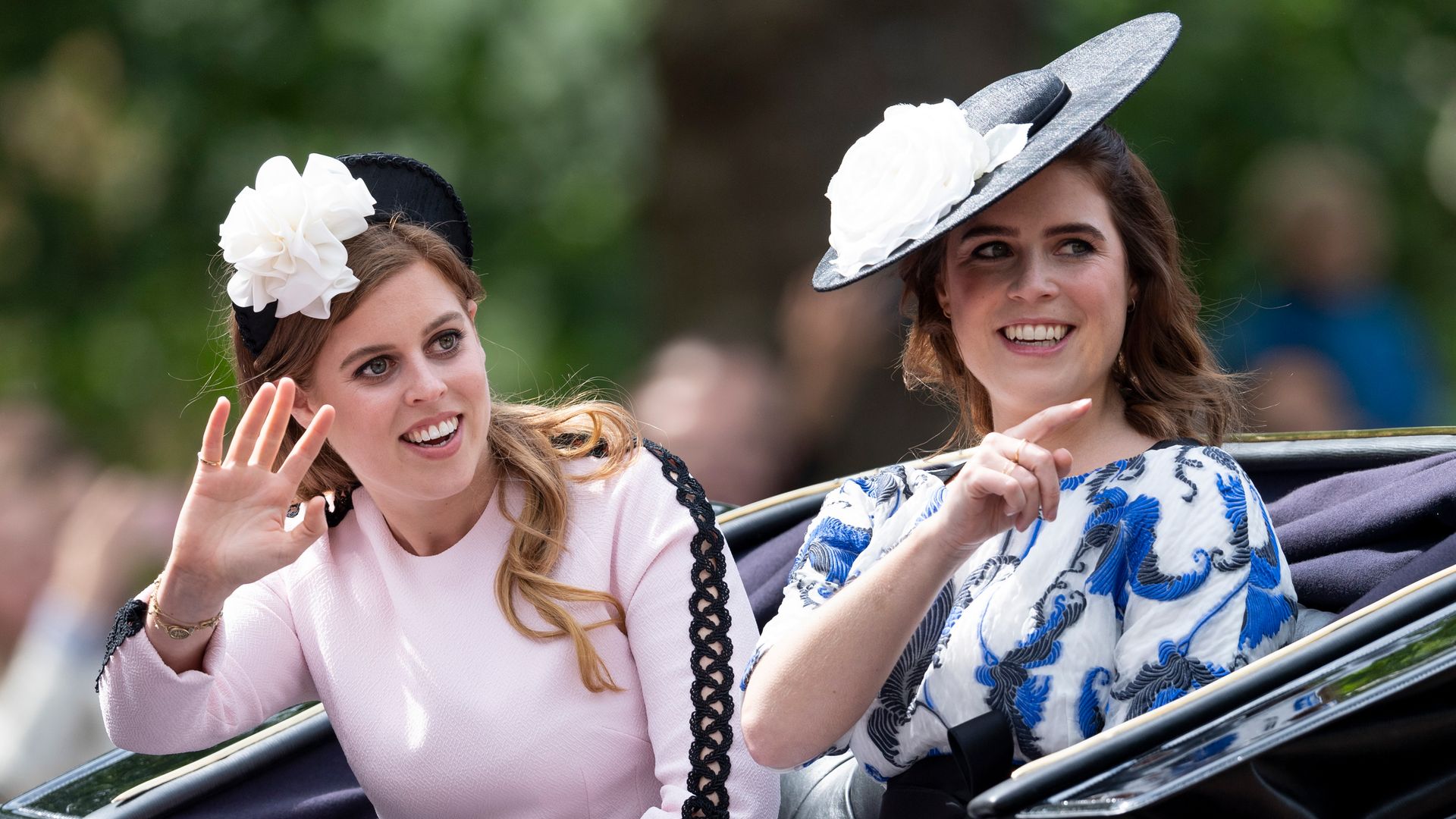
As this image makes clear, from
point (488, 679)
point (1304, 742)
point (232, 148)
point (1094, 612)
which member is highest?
point (232, 148)

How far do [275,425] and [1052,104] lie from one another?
3.70 ft

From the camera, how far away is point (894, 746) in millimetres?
2084

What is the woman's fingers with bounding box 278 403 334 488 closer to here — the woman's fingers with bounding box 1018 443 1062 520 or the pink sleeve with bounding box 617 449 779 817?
the pink sleeve with bounding box 617 449 779 817

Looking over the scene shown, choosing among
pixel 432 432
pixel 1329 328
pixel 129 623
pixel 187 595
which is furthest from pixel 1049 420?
pixel 1329 328

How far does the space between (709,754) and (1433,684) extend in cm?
97

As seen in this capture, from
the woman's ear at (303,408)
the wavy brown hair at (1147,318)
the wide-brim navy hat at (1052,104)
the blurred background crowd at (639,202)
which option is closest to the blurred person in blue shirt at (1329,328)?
the blurred background crowd at (639,202)

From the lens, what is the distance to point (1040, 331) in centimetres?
201

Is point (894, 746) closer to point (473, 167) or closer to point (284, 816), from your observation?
point (284, 816)

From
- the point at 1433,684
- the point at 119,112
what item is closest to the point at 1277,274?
the point at 1433,684

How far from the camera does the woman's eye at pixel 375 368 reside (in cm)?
229

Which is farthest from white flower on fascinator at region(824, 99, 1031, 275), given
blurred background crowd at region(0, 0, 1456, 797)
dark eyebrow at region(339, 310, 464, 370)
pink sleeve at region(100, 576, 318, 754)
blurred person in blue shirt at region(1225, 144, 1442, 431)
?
blurred person in blue shirt at region(1225, 144, 1442, 431)

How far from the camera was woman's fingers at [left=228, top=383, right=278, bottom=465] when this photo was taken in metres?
2.18

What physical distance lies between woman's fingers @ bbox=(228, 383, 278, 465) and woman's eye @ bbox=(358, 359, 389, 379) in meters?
0.14

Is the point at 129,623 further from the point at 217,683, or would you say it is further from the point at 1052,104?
the point at 1052,104
